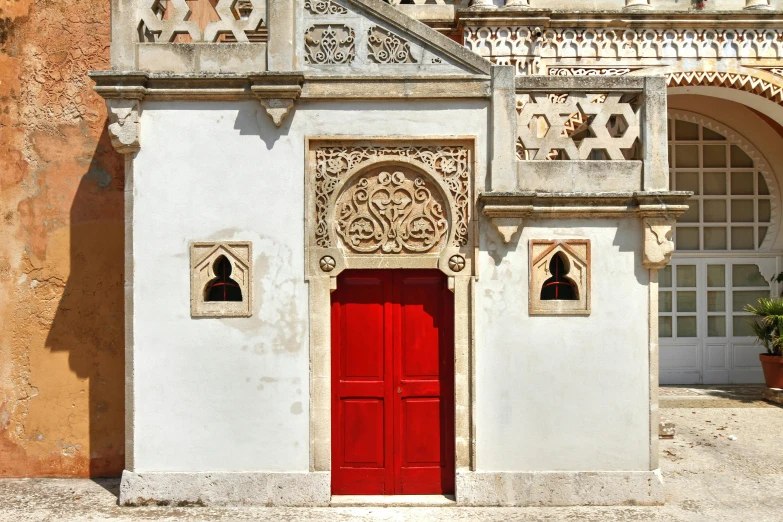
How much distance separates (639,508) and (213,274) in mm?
4460

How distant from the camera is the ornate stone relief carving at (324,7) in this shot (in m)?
6.72

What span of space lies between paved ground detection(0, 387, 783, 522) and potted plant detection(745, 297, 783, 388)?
6.66 ft

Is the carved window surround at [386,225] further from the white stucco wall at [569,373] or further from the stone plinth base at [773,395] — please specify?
the stone plinth base at [773,395]

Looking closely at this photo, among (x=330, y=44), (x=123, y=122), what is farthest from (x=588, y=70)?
(x=123, y=122)

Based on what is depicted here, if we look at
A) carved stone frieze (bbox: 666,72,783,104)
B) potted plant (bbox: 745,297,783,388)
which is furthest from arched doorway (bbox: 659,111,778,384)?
carved stone frieze (bbox: 666,72,783,104)

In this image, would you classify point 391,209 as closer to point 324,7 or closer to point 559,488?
point 324,7

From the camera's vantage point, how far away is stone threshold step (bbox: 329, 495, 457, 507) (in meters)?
6.68

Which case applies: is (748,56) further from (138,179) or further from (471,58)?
(138,179)

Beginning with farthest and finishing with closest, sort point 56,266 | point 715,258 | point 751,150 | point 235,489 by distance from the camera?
point 715,258 < point 751,150 < point 56,266 < point 235,489

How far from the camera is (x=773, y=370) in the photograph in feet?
34.8

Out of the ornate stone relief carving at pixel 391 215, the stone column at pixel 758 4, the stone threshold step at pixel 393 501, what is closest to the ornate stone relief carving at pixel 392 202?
the ornate stone relief carving at pixel 391 215

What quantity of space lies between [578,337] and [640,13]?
519 centimetres

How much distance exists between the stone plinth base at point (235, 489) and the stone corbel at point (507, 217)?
2.77 meters

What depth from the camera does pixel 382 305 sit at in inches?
272
